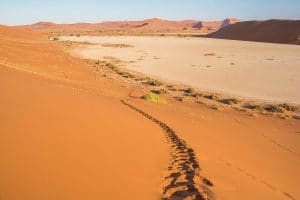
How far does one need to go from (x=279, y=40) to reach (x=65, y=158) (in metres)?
72.2

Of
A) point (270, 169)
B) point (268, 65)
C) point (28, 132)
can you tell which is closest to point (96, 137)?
point (28, 132)

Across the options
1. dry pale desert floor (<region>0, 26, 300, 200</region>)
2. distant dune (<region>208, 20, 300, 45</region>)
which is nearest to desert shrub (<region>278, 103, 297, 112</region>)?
dry pale desert floor (<region>0, 26, 300, 200</region>)

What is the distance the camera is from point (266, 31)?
82.4 meters

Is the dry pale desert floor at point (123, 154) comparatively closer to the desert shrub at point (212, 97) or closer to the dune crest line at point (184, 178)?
the dune crest line at point (184, 178)

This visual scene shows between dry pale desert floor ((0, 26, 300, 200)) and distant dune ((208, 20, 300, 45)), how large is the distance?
6027 cm

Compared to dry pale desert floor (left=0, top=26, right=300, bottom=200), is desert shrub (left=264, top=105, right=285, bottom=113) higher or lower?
lower

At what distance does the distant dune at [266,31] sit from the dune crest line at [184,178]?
62899 millimetres

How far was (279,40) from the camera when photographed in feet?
239

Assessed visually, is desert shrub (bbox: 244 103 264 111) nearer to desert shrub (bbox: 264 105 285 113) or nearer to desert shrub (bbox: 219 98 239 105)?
desert shrub (bbox: 264 105 285 113)

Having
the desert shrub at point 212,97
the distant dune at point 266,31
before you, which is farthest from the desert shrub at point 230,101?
the distant dune at point 266,31

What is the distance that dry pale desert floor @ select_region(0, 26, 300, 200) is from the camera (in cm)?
537

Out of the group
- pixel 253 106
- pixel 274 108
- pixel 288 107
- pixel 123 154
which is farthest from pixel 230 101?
pixel 123 154

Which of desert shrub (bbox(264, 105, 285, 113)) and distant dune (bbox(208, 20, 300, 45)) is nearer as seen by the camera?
desert shrub (bbox(264, 105, 285, 113))

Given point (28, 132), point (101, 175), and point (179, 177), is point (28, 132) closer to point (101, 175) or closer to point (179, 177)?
point (101, 175)
